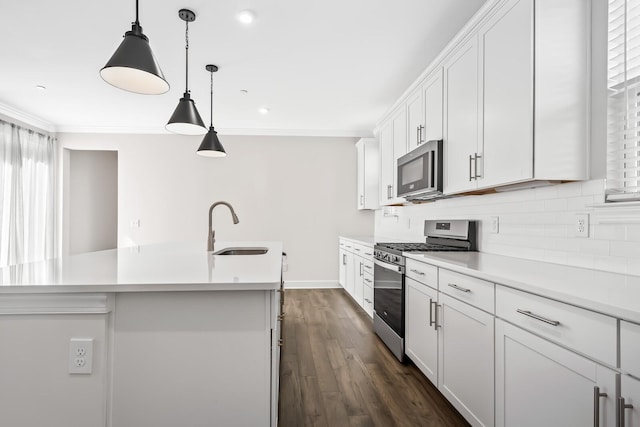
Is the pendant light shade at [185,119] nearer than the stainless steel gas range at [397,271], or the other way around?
the pendant light shade at [185,119]

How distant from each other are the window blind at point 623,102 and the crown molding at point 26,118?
6.00m

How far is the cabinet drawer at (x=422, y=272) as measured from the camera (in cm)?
207

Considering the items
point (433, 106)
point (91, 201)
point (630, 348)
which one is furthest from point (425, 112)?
point (91, 201)

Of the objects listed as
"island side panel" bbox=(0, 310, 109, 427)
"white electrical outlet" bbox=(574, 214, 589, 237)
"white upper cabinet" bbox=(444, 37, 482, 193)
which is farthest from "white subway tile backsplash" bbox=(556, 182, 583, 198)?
"island side panel" bbox=(0, 310, 109, 427)

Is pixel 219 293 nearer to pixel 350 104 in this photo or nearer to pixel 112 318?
pixel 112 318

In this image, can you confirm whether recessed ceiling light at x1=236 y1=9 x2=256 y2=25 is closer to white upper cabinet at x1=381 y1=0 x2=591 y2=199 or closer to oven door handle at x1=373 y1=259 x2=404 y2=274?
white upper cabinet at x1=381 y1=0 x2=591 y2=199

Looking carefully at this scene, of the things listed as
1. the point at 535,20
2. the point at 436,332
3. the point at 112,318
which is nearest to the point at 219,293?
the point at 112,318

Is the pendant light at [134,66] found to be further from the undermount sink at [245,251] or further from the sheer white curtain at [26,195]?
the sheer white curtain at [26,195]

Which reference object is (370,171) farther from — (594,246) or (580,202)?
(594,246)

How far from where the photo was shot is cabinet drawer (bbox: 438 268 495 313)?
1.53 metres

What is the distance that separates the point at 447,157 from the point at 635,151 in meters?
1.21

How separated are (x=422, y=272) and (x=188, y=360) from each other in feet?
5.14

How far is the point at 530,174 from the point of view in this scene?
5.65 feet

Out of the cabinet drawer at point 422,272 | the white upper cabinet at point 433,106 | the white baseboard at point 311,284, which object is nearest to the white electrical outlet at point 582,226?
the cabinet drawer at point 422,272
